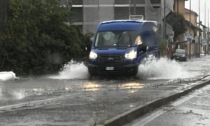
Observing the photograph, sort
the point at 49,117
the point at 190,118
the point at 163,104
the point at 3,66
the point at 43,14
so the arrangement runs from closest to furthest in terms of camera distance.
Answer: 1. the point at 49,117
2. the point at 190,118
3. the point at 163,104
4. the point at 3,66
5. the point at 43,14

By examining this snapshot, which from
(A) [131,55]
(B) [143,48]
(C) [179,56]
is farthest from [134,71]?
(C) [179,56]

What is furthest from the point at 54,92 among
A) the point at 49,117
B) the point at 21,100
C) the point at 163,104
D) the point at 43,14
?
the point at 43,14

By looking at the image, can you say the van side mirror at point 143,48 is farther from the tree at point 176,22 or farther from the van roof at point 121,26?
the tree at point 176,22

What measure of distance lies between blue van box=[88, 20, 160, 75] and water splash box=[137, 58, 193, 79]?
424 mm

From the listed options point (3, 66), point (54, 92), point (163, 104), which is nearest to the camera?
point (163, 104)

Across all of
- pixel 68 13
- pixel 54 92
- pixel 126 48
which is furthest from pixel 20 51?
pixel 54 92

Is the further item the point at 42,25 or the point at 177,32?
the point at 177,32

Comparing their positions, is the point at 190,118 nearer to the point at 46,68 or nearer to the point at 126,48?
the point at 126,48

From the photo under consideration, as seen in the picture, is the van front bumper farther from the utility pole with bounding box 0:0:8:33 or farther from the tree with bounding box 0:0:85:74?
the utility pole with bounding box 0:0:8:33

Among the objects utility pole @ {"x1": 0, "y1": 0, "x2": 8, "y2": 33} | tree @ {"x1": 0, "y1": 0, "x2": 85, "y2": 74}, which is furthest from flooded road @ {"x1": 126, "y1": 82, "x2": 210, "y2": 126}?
tree @ {"x1": 0, "y1": 0, "x2": 85, "y2": 74}

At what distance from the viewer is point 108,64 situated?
69.7 ft

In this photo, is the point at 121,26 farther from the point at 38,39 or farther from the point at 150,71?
the point at 38,39

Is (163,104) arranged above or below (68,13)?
below

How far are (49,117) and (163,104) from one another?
3971 millimetres
